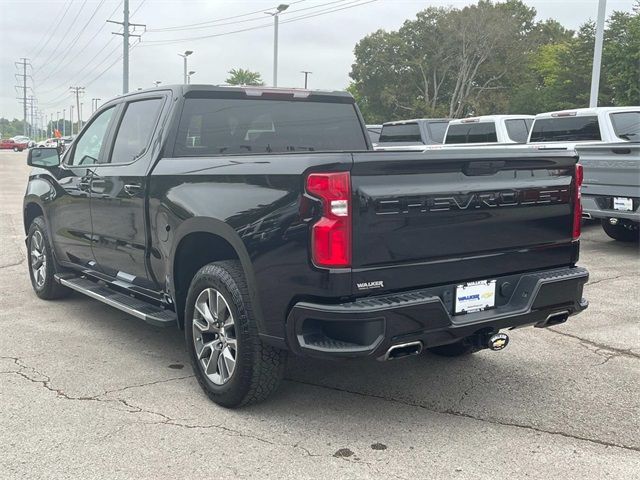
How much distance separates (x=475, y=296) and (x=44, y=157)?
430cm

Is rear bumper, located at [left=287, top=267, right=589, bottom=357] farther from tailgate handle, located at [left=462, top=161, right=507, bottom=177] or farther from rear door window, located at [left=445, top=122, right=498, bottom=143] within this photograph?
rear door window, located at [left=445, top=122, right=498, bottom=143]

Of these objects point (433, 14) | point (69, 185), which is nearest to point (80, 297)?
point (69, 185)

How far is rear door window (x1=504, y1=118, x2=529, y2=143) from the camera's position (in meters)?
14.4

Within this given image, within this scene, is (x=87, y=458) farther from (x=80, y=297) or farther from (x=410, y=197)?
(x=80, y=297)

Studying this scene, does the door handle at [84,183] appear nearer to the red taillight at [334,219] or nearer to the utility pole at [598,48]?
the red taillight at [334,219]

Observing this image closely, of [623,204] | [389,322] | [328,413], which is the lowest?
[328,413]

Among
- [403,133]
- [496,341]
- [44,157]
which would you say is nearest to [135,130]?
[44,157]

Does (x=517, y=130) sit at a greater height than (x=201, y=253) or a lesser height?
greater

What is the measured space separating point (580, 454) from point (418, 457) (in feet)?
2.71

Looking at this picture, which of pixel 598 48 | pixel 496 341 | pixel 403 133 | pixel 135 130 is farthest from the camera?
pixel 598 48

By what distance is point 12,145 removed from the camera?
66500mm

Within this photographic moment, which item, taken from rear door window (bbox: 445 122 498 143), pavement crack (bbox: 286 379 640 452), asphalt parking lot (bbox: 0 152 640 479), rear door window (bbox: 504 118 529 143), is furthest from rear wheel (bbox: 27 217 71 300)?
rear door window (bbox: 504 118 529 143)

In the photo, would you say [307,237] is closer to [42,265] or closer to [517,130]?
[42,265]

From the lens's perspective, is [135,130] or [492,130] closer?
[135,130]
